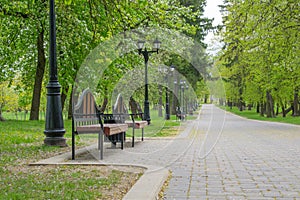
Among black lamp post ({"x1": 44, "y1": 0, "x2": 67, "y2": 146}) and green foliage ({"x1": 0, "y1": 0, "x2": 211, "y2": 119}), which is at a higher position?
green foliage ({"x1": 0, "y1": 0, "x2": 211, "y2": 119})

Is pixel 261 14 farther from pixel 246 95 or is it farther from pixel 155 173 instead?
pixel 246 95

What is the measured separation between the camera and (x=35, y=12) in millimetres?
12305

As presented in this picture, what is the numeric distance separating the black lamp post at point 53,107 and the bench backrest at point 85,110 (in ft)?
2.21

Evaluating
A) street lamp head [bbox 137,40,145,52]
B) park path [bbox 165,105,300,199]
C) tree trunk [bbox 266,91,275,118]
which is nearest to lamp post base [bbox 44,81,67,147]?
park path [bbox 165,105,300,199]

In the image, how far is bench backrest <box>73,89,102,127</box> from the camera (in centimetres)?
753

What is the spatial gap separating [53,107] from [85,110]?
983 millimetres

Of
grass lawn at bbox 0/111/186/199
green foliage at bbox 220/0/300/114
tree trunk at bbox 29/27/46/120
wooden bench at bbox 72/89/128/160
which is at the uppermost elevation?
green foliage at bbox 220/0/300/114

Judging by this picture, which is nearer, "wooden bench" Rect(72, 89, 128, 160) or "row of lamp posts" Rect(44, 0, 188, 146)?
"wooden bench" Rect(72, 89, 128, 160)

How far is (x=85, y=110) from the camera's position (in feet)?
26.9

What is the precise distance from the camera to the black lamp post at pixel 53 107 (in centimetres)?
879

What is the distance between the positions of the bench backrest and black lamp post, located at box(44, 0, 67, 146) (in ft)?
2.21

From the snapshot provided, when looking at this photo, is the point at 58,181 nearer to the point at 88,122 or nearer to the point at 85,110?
the point at 85,110

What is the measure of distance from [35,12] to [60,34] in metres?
1.25

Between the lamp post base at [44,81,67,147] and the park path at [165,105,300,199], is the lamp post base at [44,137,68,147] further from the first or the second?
the park path at [165,105,300,199]
